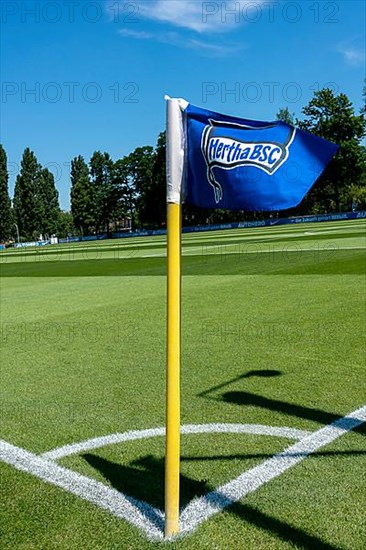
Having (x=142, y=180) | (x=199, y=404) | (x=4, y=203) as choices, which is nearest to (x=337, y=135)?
(x=142, y=180)

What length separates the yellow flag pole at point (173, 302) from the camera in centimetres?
308

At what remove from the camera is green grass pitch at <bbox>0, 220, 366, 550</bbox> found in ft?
10.8

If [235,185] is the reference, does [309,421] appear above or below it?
below

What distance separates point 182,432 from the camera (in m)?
4.76

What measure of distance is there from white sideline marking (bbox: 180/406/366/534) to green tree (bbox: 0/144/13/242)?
107 metres

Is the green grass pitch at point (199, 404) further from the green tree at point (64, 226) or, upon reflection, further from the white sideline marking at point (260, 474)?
the green tree at point (64, 226)

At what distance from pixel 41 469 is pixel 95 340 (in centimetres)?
462

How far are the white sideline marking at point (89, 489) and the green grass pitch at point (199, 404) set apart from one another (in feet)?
0.21

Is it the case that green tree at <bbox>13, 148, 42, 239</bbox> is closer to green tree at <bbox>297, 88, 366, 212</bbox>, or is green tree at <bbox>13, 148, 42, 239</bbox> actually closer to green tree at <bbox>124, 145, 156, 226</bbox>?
green tree at <bbox>124, 145, 156, 226</bbox>

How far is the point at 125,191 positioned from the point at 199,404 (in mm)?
113443

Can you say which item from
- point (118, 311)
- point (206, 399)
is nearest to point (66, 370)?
point (206, 399)

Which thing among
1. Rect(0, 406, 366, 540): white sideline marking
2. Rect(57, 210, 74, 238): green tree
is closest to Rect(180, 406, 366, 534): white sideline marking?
Rect(0, 406, 366, 540): white sideline marking

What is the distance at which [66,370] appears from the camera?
22.9ft

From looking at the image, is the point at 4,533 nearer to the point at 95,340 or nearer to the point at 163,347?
the point at 163,347
